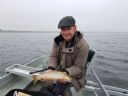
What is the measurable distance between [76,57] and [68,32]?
1.65 feet

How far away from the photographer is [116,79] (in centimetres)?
1038

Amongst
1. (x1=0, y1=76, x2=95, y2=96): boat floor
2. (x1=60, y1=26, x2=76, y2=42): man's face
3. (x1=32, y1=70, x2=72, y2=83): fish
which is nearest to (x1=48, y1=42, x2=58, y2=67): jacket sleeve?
(x1=60, y1=26, x2=76, y2=42): man's face

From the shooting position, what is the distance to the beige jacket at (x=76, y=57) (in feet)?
12.0

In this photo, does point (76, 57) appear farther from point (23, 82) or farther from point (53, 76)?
point (23, 82)

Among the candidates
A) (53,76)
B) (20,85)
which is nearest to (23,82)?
(20,85)

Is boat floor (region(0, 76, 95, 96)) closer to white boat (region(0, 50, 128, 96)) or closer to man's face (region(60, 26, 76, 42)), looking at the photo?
white boat (region(0, 50, 128, 96))

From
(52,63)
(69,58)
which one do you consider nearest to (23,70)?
(52,63)

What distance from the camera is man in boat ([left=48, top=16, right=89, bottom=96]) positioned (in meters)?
3.63

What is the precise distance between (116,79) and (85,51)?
285 inches

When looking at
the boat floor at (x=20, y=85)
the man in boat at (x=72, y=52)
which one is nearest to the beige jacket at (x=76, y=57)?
the man in boat at (x=72, y=52)

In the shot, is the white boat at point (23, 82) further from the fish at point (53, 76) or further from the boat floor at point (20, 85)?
the fish at point (53, 76)

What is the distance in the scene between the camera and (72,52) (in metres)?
3.76

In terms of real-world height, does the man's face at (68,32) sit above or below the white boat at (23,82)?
above

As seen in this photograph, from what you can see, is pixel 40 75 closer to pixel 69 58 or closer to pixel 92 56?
pixel 69 58
